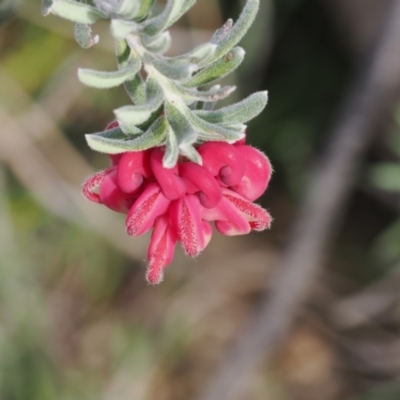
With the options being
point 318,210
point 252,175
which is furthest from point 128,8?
point 318,210

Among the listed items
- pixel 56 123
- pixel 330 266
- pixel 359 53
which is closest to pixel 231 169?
pixel 56 123

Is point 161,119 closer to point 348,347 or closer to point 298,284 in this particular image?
point 298,284

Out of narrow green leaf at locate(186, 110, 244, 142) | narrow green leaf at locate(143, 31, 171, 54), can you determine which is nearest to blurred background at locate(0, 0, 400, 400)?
narrow green leaf at locate(186, 110, 244, 142)

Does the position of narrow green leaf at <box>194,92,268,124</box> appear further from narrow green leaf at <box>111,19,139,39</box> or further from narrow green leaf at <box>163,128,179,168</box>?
narrow green leaf at <box>111,19,139,39</box>

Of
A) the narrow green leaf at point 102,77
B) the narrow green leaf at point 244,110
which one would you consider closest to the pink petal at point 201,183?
the narrow green leaf at point 244,110

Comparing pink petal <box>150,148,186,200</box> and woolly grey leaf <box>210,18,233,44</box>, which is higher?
woolly grey leaf <box>210,18,233,44</box>

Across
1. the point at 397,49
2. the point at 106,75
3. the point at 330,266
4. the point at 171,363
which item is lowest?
the point at 171,363
